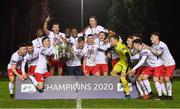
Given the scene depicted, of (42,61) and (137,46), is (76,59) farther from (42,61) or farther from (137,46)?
(137,46)

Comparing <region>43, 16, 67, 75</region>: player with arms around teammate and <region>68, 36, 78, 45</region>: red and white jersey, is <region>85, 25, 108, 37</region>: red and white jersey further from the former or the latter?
<region>43, 16, 67, 75</region>: player with arms around teammate

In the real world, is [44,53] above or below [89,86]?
above

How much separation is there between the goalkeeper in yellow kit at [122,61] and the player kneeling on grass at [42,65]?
2.12 meters

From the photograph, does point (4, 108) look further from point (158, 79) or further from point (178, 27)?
point (178, 27)

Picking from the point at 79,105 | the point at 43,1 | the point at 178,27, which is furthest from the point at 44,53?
the point at 43,1

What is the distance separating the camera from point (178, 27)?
155 feet

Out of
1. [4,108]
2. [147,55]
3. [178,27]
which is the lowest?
[4,108]

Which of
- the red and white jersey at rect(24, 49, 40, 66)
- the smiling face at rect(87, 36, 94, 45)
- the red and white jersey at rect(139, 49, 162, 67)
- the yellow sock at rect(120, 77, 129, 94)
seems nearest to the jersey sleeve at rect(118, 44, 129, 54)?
the red and white jersey at rect(139, 49, 162, 67)

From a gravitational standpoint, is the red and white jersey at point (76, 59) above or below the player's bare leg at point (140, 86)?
above

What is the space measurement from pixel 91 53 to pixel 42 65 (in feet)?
7.98

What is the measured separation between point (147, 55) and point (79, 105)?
10.7 feet

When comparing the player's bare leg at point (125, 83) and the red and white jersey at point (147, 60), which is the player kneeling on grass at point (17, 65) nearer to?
the player's bare leg at point (125, 83)

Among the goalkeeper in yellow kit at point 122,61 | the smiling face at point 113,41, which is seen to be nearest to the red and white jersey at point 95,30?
the goalkeeper in yellow kit at point 122,61

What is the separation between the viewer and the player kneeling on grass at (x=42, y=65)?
58.9ft
